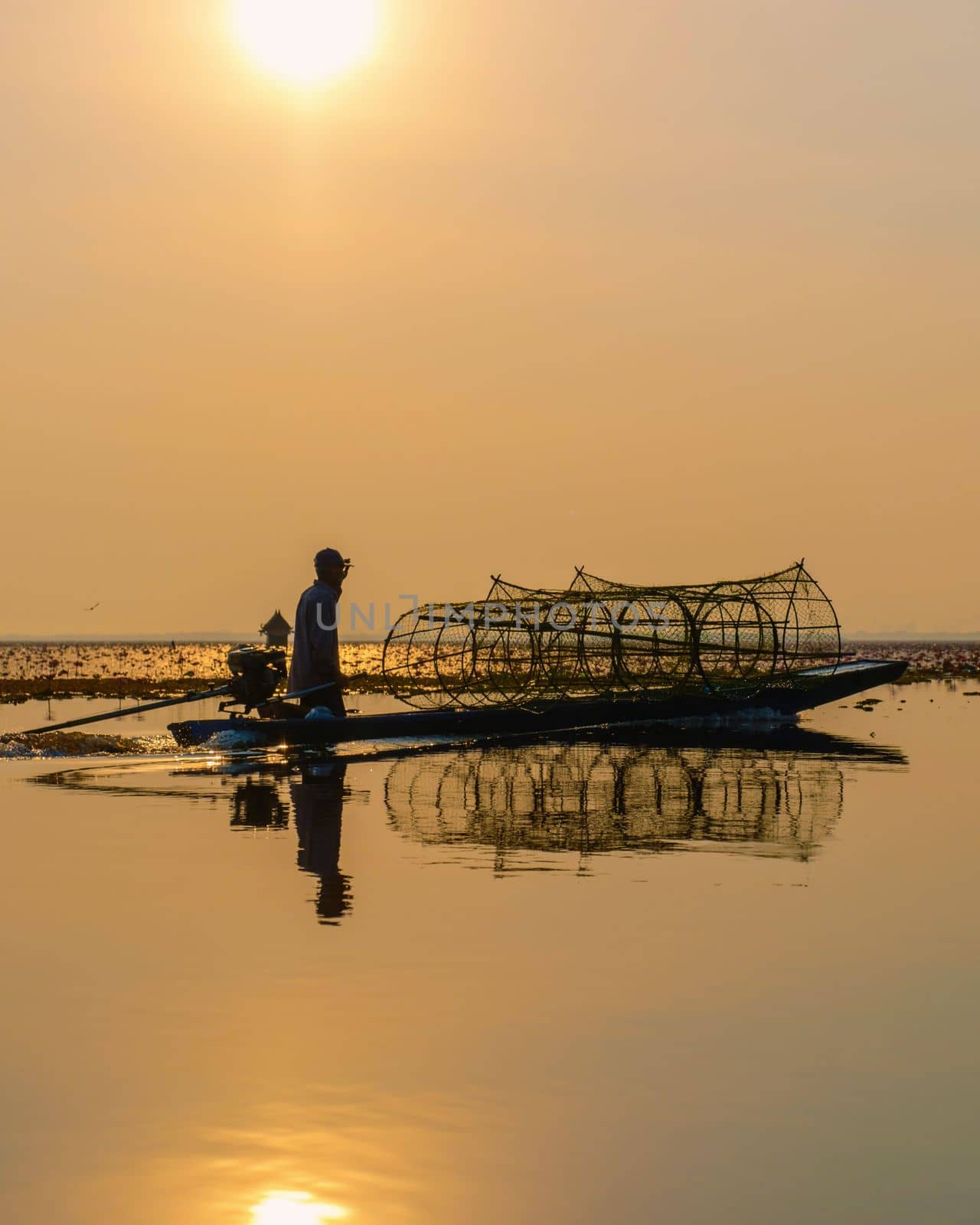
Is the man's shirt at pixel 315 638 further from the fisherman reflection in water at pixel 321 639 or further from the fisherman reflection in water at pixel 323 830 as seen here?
the fisherman reflection in water at pixel 323 830

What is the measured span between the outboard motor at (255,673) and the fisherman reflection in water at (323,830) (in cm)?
170

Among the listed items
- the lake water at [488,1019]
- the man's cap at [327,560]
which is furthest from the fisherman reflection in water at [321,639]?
the lake water at [488,1019]

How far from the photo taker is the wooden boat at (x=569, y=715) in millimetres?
24000

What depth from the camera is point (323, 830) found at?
1516 centimetres

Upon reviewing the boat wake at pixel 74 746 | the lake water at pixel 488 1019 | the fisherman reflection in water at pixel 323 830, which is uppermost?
the boat wake at pixel 74 746

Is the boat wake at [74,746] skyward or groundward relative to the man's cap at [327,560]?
groundward

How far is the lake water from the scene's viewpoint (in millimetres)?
5750

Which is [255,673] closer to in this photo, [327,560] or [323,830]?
[327,560]

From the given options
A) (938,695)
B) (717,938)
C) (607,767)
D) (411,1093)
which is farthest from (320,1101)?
(938,695)

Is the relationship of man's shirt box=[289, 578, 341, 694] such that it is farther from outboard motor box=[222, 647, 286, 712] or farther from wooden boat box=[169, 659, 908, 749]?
wooden boat box=[169, 659, 908, 749]

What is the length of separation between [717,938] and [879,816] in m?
7.02

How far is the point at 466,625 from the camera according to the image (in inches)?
1238

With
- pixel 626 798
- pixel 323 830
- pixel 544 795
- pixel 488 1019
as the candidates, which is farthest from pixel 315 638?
pixel 488 1019

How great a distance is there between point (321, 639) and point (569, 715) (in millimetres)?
7588
